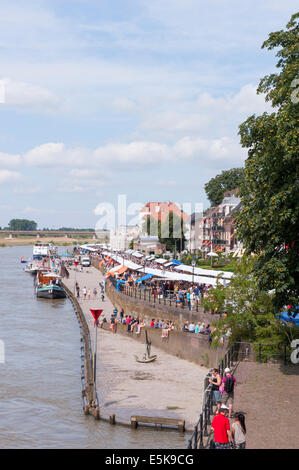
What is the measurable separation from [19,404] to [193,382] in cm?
875

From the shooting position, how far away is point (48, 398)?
30.0m

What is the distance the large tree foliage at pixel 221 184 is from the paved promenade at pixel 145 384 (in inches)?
4000

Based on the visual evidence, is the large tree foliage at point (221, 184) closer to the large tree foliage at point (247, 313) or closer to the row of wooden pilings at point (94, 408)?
the row of wooden pilings at point (94, 408)

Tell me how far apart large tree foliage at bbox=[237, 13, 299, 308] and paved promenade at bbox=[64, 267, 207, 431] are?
654cm

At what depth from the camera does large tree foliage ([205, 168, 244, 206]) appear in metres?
141

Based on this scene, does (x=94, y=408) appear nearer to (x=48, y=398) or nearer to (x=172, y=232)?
(x=48, y=398)

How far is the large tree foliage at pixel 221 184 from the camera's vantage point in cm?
14100

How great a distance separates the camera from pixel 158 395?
93.8ft

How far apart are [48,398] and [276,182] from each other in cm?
1527

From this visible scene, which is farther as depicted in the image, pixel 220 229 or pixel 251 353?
pixel 220 229

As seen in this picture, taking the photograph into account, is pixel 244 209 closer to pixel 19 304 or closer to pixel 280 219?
pixel 280 219

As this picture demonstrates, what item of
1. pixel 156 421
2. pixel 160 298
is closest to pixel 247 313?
pixel 156 421
